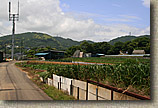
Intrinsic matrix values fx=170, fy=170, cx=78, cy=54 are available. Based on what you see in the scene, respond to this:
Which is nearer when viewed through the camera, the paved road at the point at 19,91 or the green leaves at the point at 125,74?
the green leaves at the point at 125,74

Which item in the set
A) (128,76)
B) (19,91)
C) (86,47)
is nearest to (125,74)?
(128,76)

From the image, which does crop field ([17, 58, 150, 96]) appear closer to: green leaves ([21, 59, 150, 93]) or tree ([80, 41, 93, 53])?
green leaves ([21, 59, 150, 93])

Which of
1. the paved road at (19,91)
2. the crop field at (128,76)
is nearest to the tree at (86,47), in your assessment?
the crop field at (128,76)

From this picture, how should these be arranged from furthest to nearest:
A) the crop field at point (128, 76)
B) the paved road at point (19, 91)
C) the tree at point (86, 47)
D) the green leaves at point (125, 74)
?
the tree at point (86, 47)
the paved road at point (19, 91)
the green leaves at point (125, 74)
the crop field at point (128, 76)

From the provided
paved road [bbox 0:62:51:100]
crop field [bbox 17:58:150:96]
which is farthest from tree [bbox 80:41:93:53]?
paved road [bbox 0:62:51:100]

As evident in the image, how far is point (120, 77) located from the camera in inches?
290

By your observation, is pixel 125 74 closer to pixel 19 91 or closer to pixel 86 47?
pixel 19 91

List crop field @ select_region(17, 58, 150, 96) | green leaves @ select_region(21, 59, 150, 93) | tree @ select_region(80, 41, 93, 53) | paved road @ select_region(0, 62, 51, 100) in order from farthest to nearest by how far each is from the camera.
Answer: tree @ select_region(80, 41, 93, 53)
paved road @ select_region(0, 62, 51, 100)
green leaves @ select_region(21, 59, 150, 93)
crop field @ select_region(17, 58, 150, 96)

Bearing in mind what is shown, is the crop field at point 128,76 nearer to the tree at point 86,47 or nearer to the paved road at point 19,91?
the tree at point 86,47

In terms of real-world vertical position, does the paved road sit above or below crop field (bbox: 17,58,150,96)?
below

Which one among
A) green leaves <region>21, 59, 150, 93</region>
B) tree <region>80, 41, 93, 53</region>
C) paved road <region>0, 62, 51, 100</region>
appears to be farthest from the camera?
tree <region>80, 41, 93, 53</region>

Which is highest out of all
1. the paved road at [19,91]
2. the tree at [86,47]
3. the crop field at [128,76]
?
the tree at [86,47]

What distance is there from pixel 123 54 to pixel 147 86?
8.00m

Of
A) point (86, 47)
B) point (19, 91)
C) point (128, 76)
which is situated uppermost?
point (86, 47)
